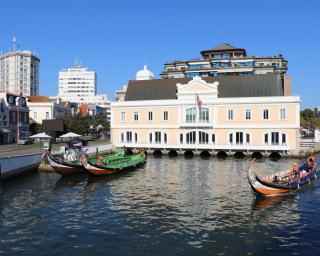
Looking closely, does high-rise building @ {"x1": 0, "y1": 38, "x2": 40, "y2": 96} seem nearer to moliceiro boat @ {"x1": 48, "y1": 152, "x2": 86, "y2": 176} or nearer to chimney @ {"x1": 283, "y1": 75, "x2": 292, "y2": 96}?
chimney @ {"x1": 283, "y1": 75, "x2": 292, "y2": 96}

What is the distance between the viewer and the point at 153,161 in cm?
5978

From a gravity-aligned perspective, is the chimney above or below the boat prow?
above

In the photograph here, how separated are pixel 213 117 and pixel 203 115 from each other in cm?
181

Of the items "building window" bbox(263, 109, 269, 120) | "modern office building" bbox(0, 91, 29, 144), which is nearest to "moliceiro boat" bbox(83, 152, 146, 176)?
"building window" bbox(263, 109, 269, 120)

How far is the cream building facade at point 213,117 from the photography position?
63.1 meters

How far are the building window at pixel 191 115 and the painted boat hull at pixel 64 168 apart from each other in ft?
92.4

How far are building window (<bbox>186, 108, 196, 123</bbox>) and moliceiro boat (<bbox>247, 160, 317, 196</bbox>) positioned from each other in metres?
29.2

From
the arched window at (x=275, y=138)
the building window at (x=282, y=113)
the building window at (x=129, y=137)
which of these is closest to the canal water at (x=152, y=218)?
the arched window at (x=275, y=138)

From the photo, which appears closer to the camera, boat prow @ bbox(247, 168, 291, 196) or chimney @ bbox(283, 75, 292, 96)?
boat prow @ bbox(247, 168, 291, 196)

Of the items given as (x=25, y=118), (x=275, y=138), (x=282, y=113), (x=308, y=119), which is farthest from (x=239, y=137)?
(x=308, y=119)

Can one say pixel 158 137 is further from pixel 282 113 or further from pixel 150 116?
pixel 282 113

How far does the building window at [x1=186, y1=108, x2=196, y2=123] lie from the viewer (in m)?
67.8

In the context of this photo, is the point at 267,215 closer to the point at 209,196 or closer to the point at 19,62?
the point at 209,196

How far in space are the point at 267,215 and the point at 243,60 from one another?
101237 millimetres
